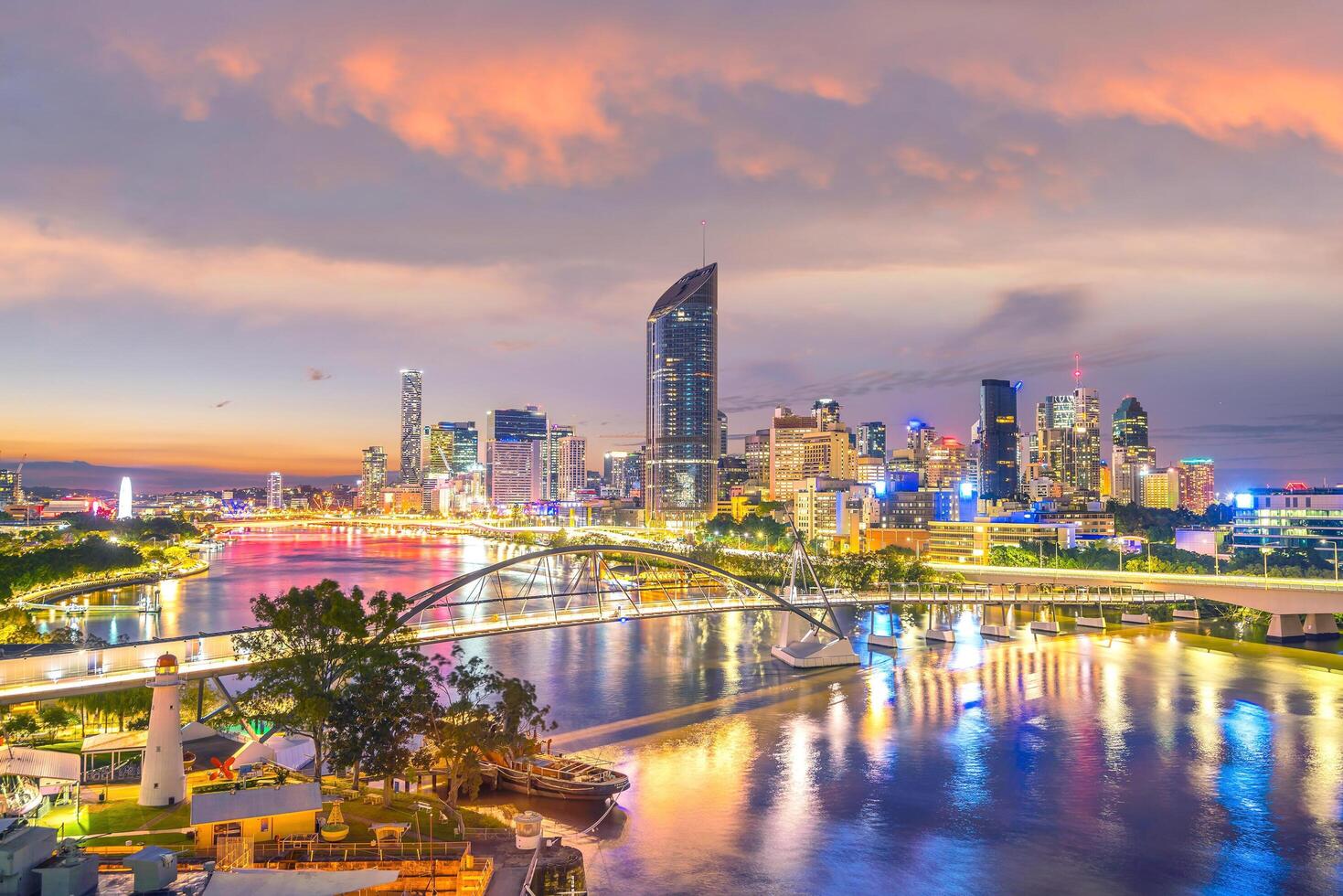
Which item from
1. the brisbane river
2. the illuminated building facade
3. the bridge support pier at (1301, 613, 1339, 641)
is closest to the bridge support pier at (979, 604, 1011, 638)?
the brisbane river

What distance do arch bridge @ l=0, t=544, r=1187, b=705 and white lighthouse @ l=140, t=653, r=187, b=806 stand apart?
16.2 ft

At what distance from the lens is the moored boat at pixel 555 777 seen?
1224 inches

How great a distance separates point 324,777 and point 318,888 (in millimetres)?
12342

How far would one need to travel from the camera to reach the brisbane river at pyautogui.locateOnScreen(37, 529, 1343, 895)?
26.5 m

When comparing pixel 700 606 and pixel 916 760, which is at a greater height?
pixel 700 606

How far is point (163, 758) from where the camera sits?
81.7 feet

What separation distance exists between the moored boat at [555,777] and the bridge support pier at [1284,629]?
2208 inches

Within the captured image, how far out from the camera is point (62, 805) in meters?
25.2

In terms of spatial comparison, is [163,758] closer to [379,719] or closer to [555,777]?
[379,719]

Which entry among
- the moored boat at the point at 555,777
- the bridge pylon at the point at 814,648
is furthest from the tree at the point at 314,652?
the bridge pylon at the point at 814,648

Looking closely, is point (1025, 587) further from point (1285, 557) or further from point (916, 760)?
point (916, 760)

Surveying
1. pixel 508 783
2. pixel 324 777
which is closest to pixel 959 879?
pixel 508 783

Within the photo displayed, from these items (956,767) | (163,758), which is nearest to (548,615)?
(956,767)

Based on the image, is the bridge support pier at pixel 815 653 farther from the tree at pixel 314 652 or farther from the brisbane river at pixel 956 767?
the tree at pixel 314 652
